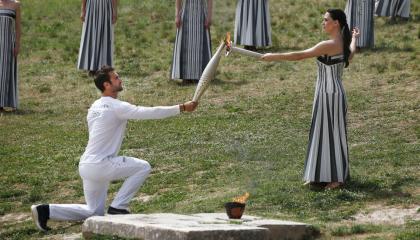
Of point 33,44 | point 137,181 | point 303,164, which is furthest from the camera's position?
point 33,44

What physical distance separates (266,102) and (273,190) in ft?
21.1

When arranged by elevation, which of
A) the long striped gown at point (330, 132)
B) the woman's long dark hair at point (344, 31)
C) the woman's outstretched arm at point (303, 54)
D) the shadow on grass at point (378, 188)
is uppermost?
the woman's long dark hair at point (344, 31)

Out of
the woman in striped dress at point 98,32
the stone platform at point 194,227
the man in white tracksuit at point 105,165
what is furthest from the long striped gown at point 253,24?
the stone platform at point 194,227

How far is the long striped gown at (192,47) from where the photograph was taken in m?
22.4

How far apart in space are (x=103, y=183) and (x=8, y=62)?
9.30m

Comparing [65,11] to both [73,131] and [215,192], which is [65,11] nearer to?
[73,131]

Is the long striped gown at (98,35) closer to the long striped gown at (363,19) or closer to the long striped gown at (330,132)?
the long striped gown at (363,19)

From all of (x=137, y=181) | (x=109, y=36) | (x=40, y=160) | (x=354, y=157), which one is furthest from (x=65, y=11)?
Result: (x=137, y=181)

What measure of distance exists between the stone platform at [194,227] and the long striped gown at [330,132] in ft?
6.15

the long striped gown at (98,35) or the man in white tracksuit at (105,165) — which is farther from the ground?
the long striped gown at (98,35)

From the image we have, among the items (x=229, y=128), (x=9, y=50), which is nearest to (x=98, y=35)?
(x=9, y=50)

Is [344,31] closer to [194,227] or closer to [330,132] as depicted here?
[330,132]

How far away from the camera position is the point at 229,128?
61.0 feet

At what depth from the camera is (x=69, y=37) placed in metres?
28.6
